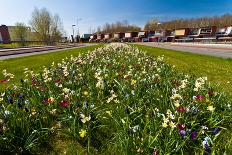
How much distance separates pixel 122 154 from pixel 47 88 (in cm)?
271

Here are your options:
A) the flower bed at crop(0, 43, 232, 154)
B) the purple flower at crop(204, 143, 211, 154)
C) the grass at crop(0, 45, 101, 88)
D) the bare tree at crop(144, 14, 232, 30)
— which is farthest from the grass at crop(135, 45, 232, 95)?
the bare tree at crop(144, 14, 232, 30)

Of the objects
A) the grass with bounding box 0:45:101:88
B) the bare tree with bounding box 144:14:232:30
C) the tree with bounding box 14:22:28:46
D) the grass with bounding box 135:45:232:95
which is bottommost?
the grass with bounding box 135:45:232:95

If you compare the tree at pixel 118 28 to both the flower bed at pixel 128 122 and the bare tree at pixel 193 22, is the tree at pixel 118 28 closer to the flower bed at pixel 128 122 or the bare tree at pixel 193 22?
the bare tree at pixel 193 22

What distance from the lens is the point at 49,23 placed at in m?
68.4

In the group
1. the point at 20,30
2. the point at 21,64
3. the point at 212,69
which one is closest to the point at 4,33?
the point at 20,30

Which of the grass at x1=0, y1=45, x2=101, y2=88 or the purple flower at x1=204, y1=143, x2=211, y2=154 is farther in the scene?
the grass at x1=0, y1=45, x2=101, y2=88

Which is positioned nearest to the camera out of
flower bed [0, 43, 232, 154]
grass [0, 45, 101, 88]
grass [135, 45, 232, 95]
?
flower bed [0, 43, 232, 154]

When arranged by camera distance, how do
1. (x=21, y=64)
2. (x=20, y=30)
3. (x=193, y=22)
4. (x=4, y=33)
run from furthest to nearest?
(x=193, y=22) → (x=4, y=33) → (x=20, y=30) → (x=21, y=64)

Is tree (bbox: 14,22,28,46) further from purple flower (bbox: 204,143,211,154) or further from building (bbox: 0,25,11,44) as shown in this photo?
purple flower (bbox: 204,143,211,154)

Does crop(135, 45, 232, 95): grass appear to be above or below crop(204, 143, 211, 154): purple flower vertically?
below

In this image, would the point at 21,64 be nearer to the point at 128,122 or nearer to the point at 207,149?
the point at 128,122

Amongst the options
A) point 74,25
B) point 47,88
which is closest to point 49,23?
point 74,25

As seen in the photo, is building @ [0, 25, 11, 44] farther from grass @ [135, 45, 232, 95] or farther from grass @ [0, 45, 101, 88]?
grass @ [135, 45, 232, 95]

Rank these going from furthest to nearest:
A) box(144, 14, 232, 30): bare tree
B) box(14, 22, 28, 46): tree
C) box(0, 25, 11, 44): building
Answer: box(144, 14, 232, 30): bare tree
box(0, 25, 11, 44): building
box(14, 22, 28, 46): tree
